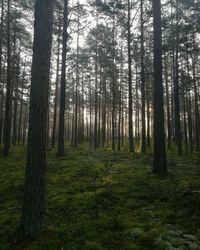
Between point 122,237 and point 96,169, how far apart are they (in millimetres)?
6071

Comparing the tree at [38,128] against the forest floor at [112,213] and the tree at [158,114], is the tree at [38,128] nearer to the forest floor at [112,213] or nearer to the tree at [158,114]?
the forest floor at [112,213]

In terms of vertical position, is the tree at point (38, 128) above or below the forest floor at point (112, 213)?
above

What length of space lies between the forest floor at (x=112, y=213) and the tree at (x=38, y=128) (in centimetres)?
45

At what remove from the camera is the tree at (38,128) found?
5078 millimetres

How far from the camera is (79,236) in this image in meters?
4.93

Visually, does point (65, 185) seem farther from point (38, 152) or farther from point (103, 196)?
point (38, 152)

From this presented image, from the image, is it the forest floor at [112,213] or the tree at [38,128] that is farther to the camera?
the tree at [38,128]

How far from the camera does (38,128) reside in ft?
17.2

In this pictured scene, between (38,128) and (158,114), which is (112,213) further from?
(158,114)

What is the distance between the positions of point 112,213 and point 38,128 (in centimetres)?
277

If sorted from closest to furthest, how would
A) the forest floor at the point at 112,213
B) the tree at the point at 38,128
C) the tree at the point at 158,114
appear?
the forest floor at the point at 112,213 < the tree at the point at 38,128 < the tree at the point at 158,114

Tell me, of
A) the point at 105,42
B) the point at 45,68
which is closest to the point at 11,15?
the point at 105,42

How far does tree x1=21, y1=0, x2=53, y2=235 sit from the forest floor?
45 centimetres

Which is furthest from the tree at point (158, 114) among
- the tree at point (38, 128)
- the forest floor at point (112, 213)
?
the tree at point (38, 128)
